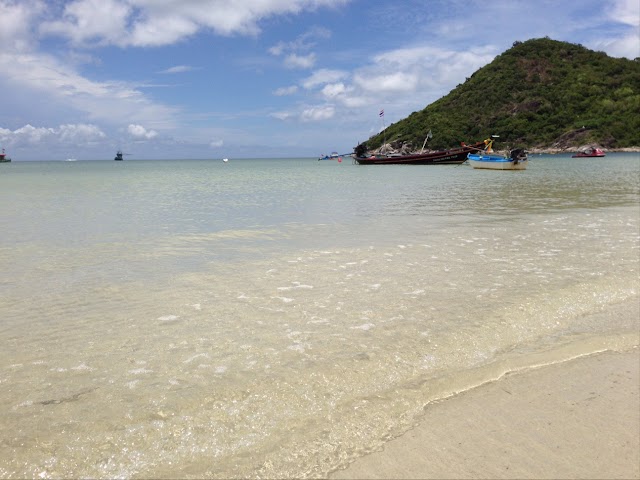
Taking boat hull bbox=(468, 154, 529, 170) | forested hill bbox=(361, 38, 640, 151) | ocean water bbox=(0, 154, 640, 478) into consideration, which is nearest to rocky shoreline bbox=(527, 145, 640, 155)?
forested hill bbox=(361, 38, 640, 151)

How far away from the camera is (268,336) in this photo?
5680mm

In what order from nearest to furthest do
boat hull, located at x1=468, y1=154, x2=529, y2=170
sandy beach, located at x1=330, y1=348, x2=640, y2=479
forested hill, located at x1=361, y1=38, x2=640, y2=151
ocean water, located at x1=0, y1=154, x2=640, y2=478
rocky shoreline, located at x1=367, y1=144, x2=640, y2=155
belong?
sandy beach, located at x1=330, y1=348, x2=640, y2=479 → ocean water, located at x1=0, y1=154, x2=640, y2=478 → boat hull, located at x1=468, y1=154, x2=529, y2=170 → rocky shoreline, located at x1=367, y1=144, x2=640, y2=155 → forested hill, located at x1=361, y1=38, x2=640, y2=151

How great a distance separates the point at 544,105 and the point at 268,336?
16001 cm

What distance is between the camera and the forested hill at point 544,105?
13675 cm

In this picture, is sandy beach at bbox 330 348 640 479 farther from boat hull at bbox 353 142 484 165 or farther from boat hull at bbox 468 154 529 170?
boat hull at bbox 353 142 484 165

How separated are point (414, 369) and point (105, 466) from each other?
9.44 ft

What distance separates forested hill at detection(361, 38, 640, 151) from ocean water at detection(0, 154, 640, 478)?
13468 centimetres

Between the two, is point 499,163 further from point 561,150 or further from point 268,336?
point 561,150

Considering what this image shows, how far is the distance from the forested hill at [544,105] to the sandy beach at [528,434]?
140 m

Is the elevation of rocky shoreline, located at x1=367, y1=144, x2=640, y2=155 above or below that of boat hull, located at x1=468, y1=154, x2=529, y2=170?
above

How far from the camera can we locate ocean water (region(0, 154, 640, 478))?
353 cm

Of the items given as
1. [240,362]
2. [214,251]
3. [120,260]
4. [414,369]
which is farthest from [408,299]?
[120,260]

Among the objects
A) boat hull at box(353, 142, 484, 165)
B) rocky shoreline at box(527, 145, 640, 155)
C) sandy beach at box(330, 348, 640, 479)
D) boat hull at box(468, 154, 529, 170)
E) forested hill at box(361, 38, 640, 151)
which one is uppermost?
forested hill at box(361, 38, 640, 151)

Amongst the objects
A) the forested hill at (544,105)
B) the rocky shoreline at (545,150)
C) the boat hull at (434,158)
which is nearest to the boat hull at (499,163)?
the boat hull at (434,158)
